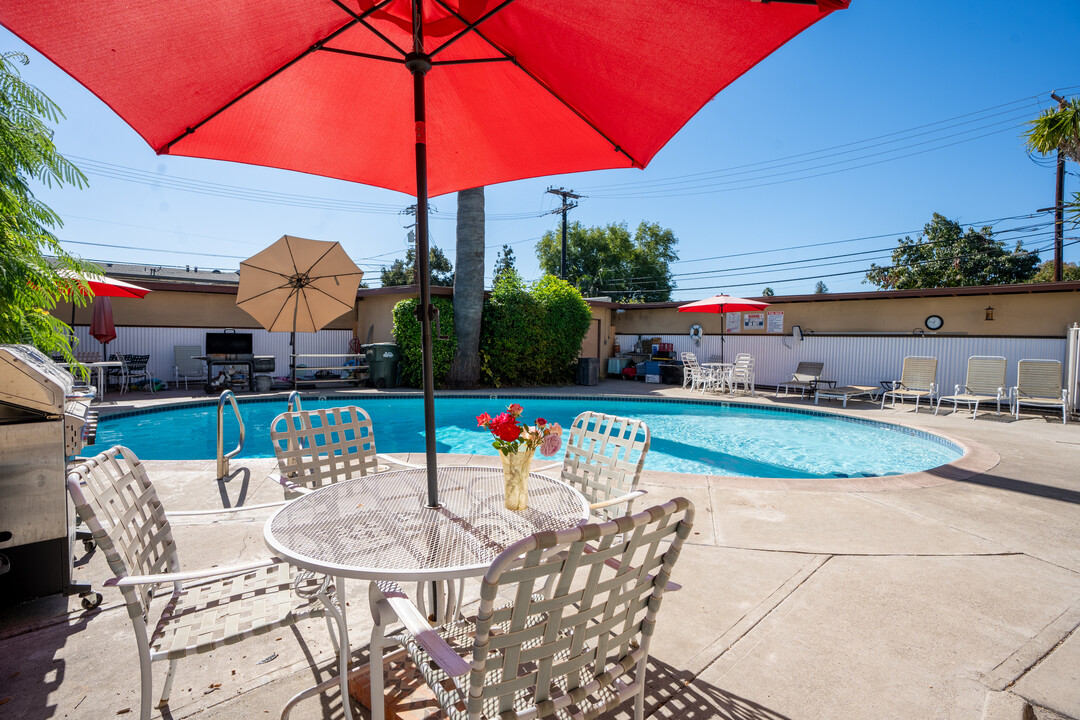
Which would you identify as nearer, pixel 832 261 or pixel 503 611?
pixel 503 611

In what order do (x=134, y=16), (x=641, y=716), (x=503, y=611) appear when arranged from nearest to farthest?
(x=503, y=611) < (x=641, y=716) < (x=134, y=16)

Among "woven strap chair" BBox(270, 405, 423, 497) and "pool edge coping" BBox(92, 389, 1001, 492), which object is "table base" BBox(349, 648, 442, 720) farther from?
"pool edge coping" BBox(92, 389, 1001, 492)

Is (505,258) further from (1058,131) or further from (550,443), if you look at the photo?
(550,443)

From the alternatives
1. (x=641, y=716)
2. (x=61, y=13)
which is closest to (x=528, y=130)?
(x=61, y=13)

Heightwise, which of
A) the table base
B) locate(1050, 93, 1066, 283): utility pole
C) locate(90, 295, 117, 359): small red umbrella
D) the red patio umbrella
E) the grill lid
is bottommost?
the table base

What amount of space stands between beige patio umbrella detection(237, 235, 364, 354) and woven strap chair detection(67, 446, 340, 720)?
4638 millimetres

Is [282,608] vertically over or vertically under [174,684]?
over

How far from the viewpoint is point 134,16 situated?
1.49 meters

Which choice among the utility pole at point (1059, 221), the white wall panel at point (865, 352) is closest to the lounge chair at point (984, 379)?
the white wall panel at point (865, 352)

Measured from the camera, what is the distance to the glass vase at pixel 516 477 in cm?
173

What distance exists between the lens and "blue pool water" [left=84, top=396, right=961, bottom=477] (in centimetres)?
659

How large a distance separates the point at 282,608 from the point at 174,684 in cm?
63

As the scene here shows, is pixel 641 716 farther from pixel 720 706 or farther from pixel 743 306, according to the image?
pixel 743 306

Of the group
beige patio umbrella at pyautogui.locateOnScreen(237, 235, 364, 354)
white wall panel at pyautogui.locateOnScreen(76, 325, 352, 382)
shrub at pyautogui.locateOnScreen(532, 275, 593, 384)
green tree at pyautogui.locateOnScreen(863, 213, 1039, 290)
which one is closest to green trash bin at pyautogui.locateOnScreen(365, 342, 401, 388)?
white wall panel at pyautogui.locateOnScreen(76, 325, 352, 382)
